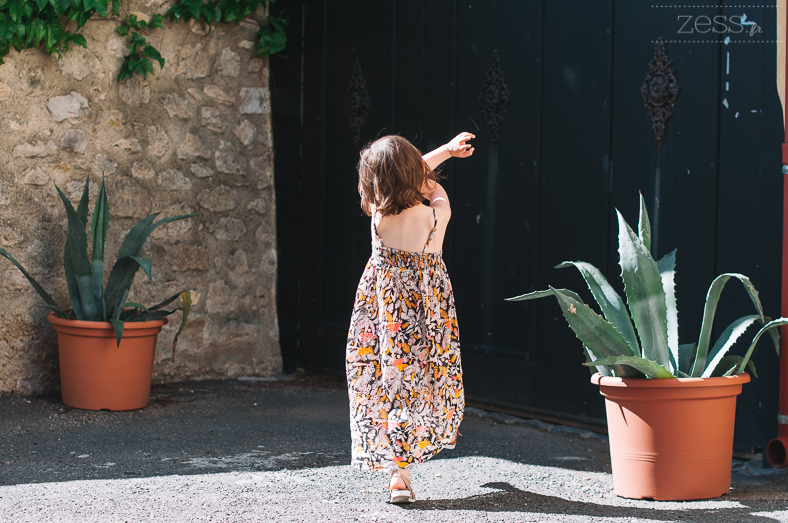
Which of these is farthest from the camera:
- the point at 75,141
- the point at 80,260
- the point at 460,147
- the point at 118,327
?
the point at 75,141

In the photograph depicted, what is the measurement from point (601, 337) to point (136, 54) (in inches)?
114

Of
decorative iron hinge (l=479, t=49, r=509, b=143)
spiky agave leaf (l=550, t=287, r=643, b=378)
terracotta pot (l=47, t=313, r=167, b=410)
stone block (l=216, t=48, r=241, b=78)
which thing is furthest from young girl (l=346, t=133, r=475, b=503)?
stone block (l=216, t=48, r=241, b=78)

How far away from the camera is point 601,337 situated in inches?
98.9

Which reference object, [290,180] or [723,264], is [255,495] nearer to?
[723,264]

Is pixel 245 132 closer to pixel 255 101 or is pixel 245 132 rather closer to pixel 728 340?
pixel 255 101

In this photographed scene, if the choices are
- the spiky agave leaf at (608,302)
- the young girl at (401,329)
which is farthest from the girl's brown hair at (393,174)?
the spiky agave leaf at (608,302)

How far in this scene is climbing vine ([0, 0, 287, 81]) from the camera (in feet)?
12.4

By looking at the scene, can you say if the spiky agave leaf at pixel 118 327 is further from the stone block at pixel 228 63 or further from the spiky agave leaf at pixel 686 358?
the spiky agave leaf at pixel 686 358

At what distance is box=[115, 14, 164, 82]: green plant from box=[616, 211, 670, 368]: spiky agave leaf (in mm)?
2738

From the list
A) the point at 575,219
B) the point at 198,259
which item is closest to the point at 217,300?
the point at 198,259

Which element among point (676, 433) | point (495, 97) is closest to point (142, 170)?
point (495, 97)

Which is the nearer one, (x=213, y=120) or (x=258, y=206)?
(x=213, y=120)

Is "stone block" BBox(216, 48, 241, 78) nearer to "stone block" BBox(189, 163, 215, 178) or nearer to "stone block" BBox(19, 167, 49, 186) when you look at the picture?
"stone block" BBox(189, 163, 215, 178)

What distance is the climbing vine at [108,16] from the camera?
3768 mm
